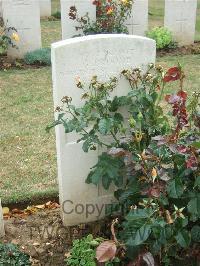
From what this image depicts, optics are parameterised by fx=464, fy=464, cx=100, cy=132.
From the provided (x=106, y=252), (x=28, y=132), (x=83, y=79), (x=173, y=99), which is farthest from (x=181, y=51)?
(x=106, y=252)

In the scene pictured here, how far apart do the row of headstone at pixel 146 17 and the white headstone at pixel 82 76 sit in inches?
185

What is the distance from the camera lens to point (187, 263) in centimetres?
298

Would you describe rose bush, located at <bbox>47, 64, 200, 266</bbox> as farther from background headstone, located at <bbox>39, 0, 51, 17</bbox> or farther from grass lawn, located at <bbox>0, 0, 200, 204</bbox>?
background headstone, located at <bbox>39, 0, 51, 17</bbox>

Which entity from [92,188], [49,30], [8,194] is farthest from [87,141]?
[49,30]

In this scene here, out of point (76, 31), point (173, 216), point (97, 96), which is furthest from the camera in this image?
point (76, 31)

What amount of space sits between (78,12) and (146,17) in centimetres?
130

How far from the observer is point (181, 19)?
864 cm

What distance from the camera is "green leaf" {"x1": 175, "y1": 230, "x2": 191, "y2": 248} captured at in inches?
103

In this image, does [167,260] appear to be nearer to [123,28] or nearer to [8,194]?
[8,194]

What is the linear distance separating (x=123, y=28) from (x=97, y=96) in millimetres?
5063

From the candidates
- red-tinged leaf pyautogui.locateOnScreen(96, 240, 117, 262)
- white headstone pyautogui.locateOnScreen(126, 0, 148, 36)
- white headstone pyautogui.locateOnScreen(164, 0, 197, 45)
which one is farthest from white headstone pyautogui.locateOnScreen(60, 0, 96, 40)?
red-tinged leaf pyautogui.locateOnScreen(96, 240, 117, 262)

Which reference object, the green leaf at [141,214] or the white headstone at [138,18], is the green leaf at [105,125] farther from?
the white headstone at [138,18]

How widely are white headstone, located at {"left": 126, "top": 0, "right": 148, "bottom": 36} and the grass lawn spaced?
2.48 feet

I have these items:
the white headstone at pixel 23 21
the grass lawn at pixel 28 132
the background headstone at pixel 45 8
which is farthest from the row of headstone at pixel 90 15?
the background headstone at pixel 45 8
